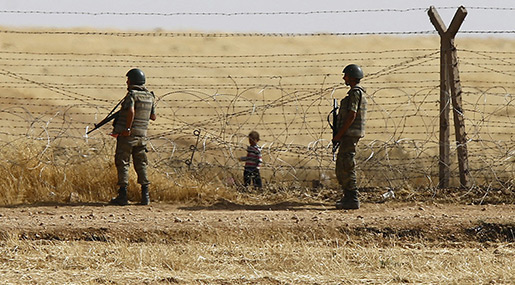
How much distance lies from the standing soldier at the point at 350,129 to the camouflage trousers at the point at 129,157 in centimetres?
198

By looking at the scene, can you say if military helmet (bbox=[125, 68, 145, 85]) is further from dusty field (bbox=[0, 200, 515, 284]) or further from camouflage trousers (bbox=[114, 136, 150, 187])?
dusty field (bbox=[0, 200, 515, 284])

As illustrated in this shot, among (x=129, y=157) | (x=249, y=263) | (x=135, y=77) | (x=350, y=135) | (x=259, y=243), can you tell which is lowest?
(x=249, y=263)

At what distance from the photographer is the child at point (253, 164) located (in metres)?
10.4

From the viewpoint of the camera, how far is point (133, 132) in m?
9.03

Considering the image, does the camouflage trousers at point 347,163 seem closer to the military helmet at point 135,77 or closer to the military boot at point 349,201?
the military boot at point 349,201

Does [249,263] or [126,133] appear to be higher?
[126,133]

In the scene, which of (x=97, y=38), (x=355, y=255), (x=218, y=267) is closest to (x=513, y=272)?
(x=355, y=255)

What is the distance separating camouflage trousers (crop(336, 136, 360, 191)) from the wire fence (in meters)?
0.48

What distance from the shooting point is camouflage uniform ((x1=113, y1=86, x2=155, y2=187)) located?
8.98 metres

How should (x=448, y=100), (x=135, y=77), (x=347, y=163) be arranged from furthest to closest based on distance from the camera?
(x=448, y=100)
(x=135, y=77)
(x=347, y=163)

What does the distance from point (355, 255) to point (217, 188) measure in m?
2.98

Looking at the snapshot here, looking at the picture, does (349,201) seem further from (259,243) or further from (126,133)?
(126,133)

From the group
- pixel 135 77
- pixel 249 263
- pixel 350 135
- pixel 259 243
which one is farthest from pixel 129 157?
pixel 249 263

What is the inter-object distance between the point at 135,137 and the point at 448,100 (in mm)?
3563
